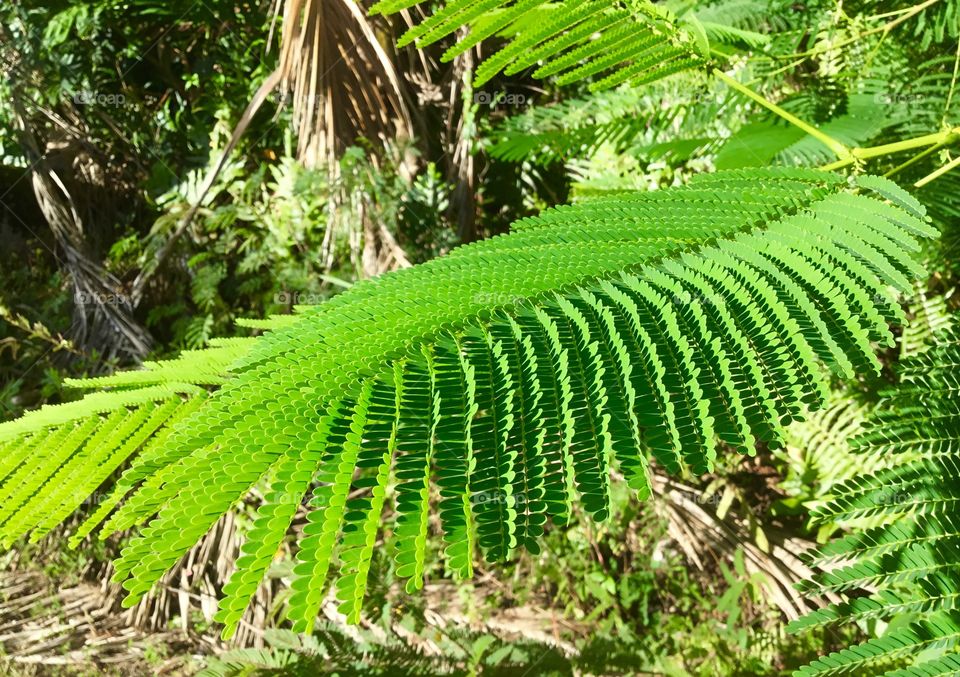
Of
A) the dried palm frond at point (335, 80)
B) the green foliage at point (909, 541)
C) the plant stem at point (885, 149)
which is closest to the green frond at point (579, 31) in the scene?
the plant stem at point (885, 149)

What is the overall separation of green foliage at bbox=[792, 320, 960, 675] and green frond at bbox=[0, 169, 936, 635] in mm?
270

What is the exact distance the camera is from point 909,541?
79 centimetres

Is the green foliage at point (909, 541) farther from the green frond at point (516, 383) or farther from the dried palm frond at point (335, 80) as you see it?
the dried palm frond at point (335, 80)

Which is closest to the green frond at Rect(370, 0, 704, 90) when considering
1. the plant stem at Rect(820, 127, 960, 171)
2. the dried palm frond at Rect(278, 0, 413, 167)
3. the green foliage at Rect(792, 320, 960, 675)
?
the plant stem at Rect(820, 127, 960, 171)

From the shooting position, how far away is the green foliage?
0.74 meters

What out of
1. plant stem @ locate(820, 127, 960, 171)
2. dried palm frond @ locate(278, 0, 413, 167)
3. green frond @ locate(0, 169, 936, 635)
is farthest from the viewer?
dried palm frond @ locate(278, 0, 413, 167)

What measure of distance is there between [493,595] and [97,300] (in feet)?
8.12

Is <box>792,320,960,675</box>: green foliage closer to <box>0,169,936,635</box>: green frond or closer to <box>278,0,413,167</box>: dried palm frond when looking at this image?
<box>0,169,936,635</box>: green frond

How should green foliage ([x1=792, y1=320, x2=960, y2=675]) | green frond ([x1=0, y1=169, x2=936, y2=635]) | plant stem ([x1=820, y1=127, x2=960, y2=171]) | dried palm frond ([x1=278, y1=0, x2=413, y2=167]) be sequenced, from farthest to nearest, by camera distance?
dried palm frond ([x1=278, y1=0, x2=413, y2=167]) < plant stem ([x1=820, y1=127, x2=960, y2=171]) < green foliage ([x1=792, y1=320, x2=960, y2=675]) < green frond ([x1=0, y1=169, x2=936, y2=635])

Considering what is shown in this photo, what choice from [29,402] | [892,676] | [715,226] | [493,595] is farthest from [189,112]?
[892,676]

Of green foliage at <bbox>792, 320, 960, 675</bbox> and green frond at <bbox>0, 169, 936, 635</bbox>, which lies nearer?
green frond at <bbox>0, 169, 936, 635</bbox>

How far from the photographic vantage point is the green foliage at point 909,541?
0.74m

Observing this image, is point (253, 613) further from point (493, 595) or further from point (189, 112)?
point (189, 112)

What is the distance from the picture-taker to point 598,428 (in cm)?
55
